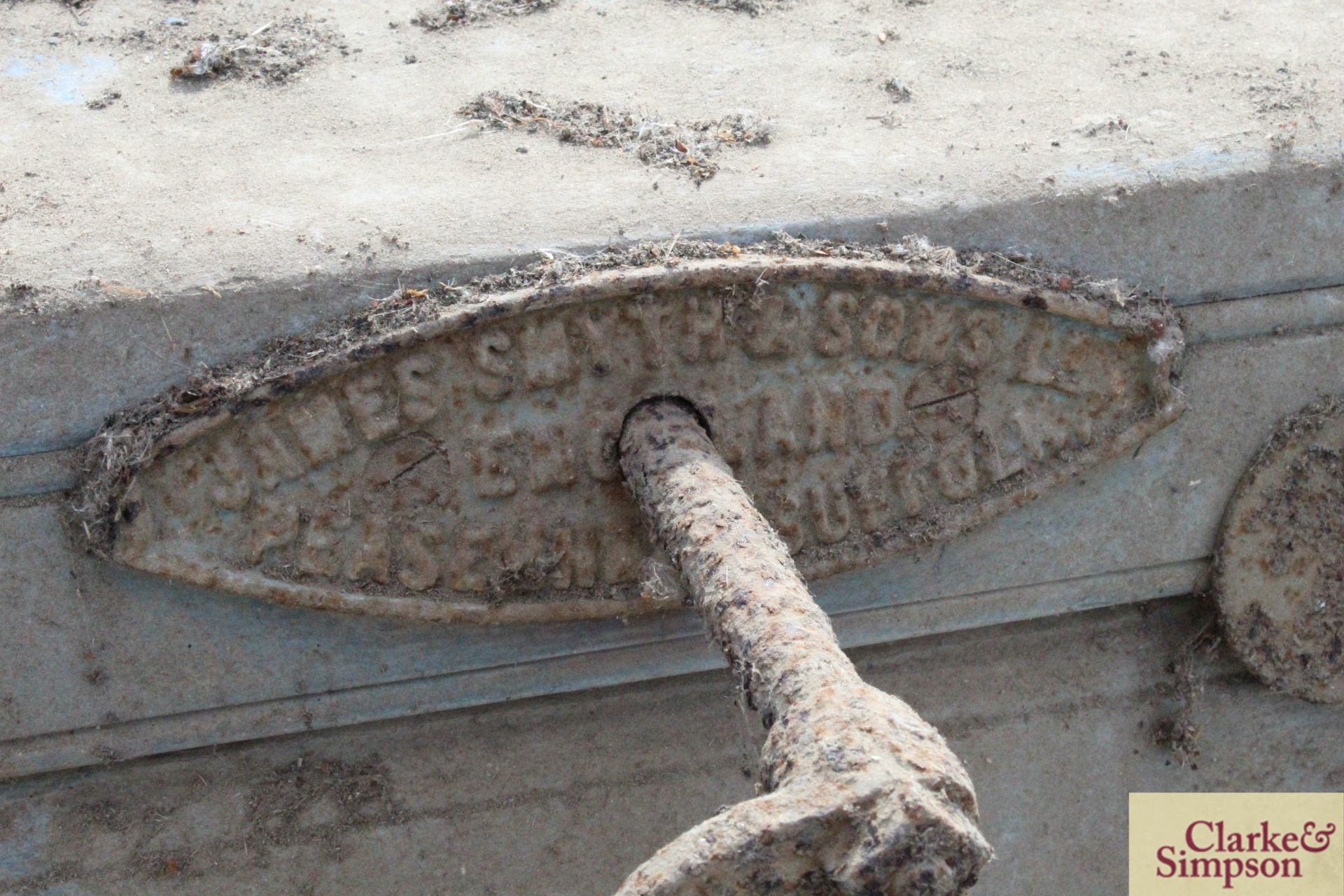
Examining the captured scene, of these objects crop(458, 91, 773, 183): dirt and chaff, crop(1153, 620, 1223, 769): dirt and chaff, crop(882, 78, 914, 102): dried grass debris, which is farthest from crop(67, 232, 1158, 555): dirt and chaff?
crop(1153, 620, 1223, 769): dirt and chaff

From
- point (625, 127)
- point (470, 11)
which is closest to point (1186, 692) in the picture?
point (625, 127)

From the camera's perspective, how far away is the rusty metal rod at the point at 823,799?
3.49ft

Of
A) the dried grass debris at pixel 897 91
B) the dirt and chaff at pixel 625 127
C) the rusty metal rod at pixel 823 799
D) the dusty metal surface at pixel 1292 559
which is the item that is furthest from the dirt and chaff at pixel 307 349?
the dusty metal surface at pixel 1292 559

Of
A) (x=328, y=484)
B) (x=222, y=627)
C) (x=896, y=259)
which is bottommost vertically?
(x=222, y=627)

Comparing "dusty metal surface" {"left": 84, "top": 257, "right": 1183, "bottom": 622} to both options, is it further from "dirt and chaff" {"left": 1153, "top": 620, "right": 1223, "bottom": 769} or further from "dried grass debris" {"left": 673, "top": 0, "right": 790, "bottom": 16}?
"dried grass debris" {"left": 673, "top": 0, "right": 790, "bottom": 16}

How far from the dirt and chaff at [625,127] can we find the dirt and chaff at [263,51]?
1.03ft

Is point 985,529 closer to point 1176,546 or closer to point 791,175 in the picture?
point 1176,546

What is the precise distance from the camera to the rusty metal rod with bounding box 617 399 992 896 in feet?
3.49

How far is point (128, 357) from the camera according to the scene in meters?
1.59

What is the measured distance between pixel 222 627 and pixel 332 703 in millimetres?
186

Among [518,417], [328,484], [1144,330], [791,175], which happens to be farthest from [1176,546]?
[328,484]

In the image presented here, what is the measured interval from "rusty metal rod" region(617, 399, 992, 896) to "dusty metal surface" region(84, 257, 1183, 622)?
47cm

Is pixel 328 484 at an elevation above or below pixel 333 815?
above

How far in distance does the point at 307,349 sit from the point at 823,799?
861 millimetres
